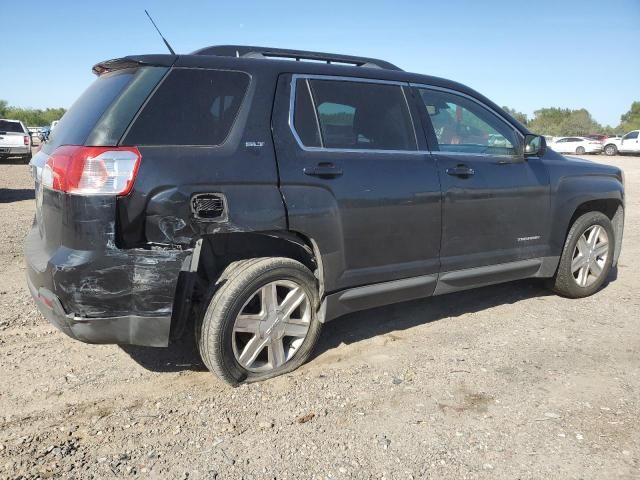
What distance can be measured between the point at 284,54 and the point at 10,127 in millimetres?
20292

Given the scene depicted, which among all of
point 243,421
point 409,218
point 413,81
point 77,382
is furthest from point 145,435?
point 413,81

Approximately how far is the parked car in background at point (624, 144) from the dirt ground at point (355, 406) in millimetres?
33620

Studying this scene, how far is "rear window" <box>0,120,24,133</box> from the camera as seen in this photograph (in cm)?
1983

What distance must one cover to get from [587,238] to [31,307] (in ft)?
16.0

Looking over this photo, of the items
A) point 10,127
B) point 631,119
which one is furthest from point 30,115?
point 631,119

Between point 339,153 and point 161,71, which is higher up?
point 161,71

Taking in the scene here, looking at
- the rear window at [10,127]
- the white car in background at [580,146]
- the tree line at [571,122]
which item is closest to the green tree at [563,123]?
the tree line at [571,122]

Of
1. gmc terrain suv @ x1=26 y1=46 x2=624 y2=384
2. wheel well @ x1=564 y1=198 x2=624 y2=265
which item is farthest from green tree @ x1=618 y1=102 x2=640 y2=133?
gmc terrain suv @ x1=26 y1=46 x2=624 y2=384

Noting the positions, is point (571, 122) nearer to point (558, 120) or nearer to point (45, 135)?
point (558, 120)

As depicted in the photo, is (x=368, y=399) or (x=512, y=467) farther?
(x=368, y=399)

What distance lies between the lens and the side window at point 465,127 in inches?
156

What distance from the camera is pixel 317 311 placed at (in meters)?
3.46

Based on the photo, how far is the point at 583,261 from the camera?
493 centimetres

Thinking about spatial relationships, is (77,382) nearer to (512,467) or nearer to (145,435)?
(145,435)
